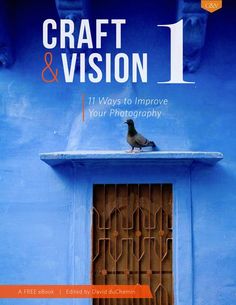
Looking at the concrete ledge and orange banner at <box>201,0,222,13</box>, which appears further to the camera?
orange banner at <box>201,0,222,13</box>

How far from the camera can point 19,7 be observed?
15.7 ft

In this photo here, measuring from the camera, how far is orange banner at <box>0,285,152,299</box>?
450cm

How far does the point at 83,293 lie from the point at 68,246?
1.39ft

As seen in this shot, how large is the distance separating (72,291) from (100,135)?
4.56ft

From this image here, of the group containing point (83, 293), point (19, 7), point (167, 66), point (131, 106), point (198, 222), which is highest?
point (19, 7)

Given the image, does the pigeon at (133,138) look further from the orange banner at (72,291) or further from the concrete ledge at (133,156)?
the orange banner at (72,291)

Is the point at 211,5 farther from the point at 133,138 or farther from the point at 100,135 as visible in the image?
the point at 100,135

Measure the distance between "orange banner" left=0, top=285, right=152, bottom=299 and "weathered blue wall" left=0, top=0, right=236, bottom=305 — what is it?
0.06 metres

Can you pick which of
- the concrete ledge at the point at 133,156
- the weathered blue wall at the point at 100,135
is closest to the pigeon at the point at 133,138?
the concrete ledge at the point at 133,156

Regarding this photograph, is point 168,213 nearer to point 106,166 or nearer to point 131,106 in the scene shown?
point 106,166

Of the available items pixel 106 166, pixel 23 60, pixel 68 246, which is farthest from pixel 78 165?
pixel 23 60

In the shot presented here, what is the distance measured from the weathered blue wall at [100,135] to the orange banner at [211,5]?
98mm

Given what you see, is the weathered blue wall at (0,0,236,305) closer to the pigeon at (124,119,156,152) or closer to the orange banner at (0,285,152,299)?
the orange banner at (0,285,152,299)

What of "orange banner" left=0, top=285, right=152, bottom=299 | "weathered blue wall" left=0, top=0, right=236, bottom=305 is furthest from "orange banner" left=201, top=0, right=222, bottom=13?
"orange banner" left=0, top=285, right=152, bottom=299
